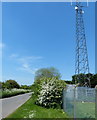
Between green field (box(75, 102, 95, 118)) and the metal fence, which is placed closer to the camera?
the metal fence

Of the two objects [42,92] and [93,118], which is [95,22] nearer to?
[42,92]

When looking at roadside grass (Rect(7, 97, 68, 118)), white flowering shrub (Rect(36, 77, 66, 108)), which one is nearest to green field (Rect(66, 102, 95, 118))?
roadside grass (Rect(7, 97, 68, 118))

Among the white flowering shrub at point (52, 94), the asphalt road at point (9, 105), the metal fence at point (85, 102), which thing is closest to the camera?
the metal fence at point (85, 102)

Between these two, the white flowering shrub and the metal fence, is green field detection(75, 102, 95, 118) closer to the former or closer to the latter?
the metal fence

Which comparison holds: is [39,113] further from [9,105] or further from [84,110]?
[9,105]

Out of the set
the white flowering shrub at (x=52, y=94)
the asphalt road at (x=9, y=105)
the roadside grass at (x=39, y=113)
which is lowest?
the asphalt road at (x=9, y=105)

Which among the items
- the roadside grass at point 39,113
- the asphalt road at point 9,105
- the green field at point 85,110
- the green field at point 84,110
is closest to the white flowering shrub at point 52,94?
the roadside grass at point 39,113

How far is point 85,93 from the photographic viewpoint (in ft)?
20.6

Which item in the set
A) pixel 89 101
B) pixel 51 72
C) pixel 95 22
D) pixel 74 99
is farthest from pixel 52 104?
pixel 51 72

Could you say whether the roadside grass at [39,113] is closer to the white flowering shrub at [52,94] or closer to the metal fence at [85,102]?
the white flowering shrub at [52,94]

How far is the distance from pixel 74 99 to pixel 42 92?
6438 mm

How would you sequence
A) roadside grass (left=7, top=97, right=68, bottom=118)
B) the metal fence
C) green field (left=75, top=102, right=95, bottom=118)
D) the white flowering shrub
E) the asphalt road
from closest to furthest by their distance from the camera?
1. the metal fence
2. green field (left=75, top=102, right=95, bottom=118)
3. roadside grass (left=7, top=97, right=68, bottom=118)
4. the asphalt road
5. the white flowering shrub

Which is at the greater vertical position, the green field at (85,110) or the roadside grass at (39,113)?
the green field at (85,110)

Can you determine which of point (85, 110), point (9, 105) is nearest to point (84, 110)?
point (85, 110)
